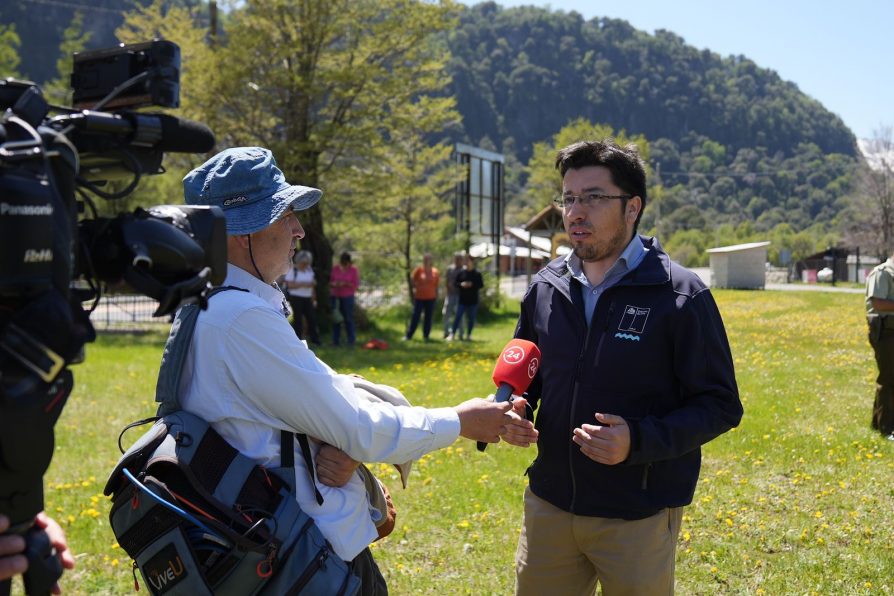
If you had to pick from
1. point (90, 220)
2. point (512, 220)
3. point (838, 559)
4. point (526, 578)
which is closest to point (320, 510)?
point (90, 220)

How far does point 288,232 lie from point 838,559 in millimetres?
4557

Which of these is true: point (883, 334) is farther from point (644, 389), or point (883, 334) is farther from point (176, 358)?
point (176, 358)

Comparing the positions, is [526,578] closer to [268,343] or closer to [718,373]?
[718,373]

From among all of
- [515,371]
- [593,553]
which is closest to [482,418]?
[515,371]

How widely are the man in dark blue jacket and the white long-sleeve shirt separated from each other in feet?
3.06

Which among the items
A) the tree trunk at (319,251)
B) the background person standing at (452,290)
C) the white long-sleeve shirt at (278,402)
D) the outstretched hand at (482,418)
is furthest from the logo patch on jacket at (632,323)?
the tree trunk at (319,251)

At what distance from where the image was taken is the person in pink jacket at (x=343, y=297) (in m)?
18.2

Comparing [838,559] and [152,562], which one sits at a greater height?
[152,562]

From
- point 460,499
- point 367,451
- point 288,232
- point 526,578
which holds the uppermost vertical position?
point 288,232

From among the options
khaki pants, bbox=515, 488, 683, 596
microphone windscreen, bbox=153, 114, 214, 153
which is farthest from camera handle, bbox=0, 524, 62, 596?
khaki pants, bbox=515, 488, 683, 596

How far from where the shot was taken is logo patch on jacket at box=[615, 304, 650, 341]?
124 inches

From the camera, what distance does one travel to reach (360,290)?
78.6ft

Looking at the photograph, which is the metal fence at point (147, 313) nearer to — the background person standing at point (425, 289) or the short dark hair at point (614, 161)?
the background person standing at point (425, 289)

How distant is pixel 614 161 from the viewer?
3354mm
